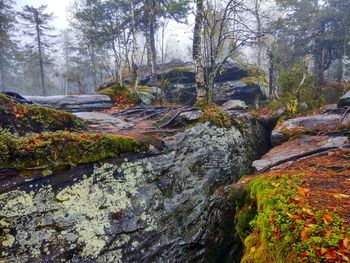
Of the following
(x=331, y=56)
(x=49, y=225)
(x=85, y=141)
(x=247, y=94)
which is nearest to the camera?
(x=49, y=225)

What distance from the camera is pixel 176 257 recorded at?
195 inches

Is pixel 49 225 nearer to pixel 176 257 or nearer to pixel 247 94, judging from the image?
pixel 176 257

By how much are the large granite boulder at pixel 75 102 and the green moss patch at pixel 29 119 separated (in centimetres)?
398

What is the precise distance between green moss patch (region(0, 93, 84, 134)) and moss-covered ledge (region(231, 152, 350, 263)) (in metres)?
4.46

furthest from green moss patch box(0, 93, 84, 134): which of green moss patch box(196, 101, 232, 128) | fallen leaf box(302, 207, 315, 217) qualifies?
fallen leaf box(302, 207, 315, 217)

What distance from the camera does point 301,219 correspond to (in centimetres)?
236

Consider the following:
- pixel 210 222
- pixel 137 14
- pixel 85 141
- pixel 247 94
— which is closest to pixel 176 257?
pixel 210 222

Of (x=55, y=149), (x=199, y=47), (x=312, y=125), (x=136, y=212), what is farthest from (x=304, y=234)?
(x=199, y=47)

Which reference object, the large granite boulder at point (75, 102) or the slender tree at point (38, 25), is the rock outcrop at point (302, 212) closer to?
the large granite boulder at point (75, 102)

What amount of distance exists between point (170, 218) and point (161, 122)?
10.1 ft

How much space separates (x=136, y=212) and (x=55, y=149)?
5.87 feet

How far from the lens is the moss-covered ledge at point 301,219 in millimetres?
1979

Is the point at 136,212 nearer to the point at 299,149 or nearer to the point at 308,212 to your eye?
the point at 308,212

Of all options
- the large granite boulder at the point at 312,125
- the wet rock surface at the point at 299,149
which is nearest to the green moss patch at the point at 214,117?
the wet rock surface at the point at 299,149
